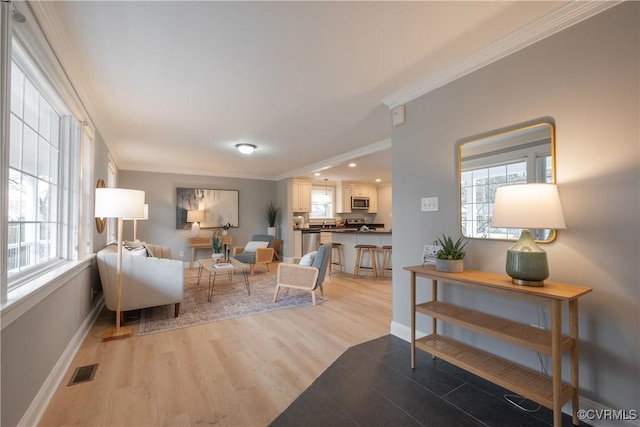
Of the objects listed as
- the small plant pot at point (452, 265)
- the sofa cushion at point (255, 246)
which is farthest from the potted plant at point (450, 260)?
the sofa cushion at point (255, 246)

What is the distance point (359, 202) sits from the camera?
8836 mm

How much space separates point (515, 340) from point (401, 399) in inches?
30.8

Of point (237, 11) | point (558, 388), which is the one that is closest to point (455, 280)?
point (558, 388)

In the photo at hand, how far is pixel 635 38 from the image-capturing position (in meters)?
1.42

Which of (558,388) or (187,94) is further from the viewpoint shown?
(187,94)

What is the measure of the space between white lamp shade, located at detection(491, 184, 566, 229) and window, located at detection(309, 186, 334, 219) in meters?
6.80

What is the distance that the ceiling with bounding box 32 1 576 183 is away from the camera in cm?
160

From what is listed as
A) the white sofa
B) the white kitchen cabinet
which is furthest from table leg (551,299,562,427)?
the white kitchen cabinet

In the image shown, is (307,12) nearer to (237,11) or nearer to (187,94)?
(237,11)

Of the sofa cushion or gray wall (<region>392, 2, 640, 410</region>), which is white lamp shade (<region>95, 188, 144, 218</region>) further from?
the sofa cushion

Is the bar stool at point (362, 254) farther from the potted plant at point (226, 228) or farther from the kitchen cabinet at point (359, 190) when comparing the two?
the kitchen cabinet at point (359, 190)

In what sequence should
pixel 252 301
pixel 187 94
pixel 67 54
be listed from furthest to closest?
pixel 252 301 → pixel 187 94 → pixel 67 54

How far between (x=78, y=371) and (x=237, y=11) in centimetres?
274

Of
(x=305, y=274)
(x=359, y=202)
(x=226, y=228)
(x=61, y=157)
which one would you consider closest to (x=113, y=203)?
(x=61, y=157)
